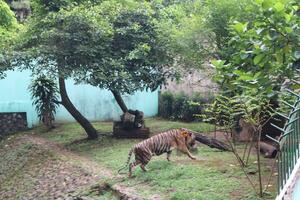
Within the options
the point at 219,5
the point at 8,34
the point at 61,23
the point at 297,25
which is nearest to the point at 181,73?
the point at 219,5

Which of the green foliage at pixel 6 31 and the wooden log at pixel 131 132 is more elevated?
the green foliage at pixel 6 31

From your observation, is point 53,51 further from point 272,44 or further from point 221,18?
point 272,44

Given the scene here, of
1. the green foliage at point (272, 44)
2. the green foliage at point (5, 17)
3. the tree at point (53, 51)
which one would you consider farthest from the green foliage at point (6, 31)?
the green foliage at point (272, 44)

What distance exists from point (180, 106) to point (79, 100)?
3554 millimetres

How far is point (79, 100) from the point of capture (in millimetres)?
16969

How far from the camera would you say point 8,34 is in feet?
40.8

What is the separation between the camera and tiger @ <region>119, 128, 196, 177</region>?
8289 mm

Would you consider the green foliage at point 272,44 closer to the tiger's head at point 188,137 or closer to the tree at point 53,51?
the tiger's head at point 188,137

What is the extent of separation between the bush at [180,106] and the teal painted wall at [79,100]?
2.17 ft

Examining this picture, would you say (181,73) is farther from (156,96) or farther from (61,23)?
(156,96)

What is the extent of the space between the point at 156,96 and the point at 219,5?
25.4 feet

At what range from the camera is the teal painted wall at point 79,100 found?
16.4 metres

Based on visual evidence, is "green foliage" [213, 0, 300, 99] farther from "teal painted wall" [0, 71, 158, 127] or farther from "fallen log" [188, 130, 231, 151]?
"teal painted wall" [0, 71, 158, 127]

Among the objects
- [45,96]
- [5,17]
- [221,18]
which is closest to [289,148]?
[221,18]
